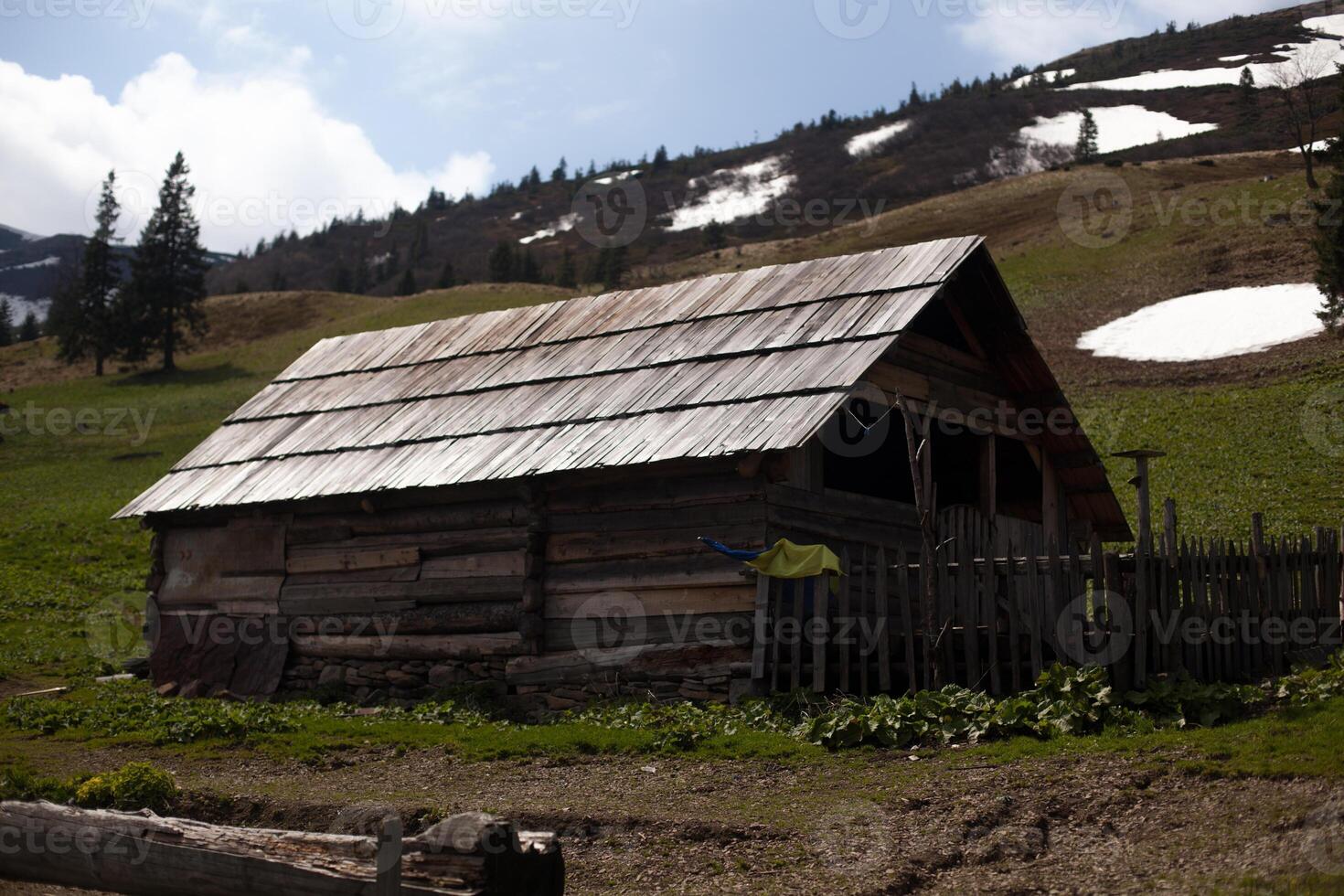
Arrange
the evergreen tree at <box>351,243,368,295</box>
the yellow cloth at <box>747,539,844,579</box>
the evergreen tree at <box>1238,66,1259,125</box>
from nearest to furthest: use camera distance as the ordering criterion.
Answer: the yellow cloth at <box>747,539,844,579</box> < the evergreen tree at <box>1238,66,1259,125</box> < the evergreen tree at <box>351,243,368,295</box>

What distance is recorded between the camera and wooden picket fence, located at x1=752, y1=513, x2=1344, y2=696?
10.2 metres

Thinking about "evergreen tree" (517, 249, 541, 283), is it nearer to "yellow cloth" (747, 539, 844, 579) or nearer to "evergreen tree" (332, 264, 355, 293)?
"evergreen tree" (332, 264, 355, 293)

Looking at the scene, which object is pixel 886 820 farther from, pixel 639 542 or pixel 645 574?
pixel 639 542

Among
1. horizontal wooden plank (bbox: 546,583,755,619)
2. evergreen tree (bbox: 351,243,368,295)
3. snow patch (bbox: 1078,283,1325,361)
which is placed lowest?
horizontal wooden plank (bbox: 546,583,755,619)

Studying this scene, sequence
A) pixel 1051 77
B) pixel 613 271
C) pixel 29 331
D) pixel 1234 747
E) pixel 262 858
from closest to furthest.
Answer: pixel 262 858 → pixel 1234 747 → pixel 613 271 → pixel 29 331 → pixel 1051 77

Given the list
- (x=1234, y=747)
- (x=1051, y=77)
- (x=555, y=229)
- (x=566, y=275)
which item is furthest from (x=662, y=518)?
(x=1051, y=77)

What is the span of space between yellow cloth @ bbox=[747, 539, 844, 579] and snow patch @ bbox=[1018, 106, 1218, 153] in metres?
103

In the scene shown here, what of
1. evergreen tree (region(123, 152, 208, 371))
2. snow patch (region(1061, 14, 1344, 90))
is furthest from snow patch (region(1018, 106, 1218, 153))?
evergreen tree (region(123, 152, 208, 371))

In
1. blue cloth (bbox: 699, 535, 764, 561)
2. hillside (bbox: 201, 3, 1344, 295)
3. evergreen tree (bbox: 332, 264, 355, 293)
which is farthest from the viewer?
hillside (bbox: 201, 3, 1344, 295)

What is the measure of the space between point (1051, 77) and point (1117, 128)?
46.4 meters

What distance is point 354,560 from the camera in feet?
51.1

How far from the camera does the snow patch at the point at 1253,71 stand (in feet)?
357

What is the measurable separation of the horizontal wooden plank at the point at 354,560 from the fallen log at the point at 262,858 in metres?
8.31

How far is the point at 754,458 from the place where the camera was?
12.2 metres
